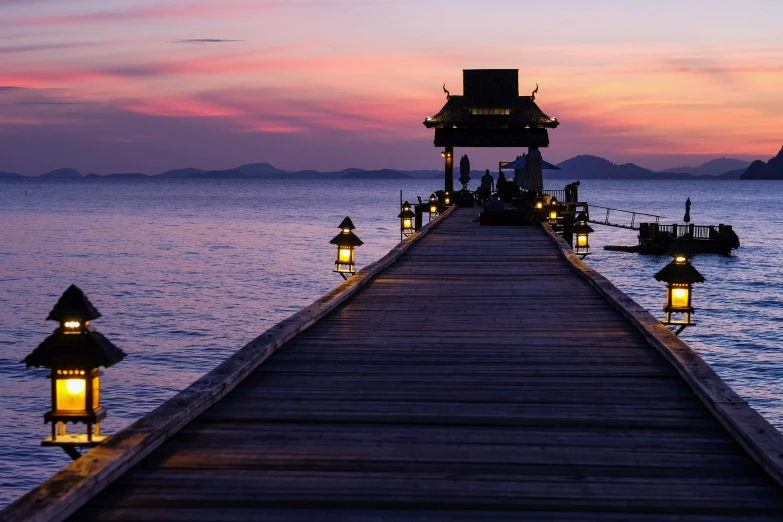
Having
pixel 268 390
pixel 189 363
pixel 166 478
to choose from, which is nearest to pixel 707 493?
pixel 166 478

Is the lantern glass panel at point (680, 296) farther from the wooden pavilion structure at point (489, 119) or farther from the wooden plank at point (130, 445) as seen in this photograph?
the wooden pavilion structure at point (489, 119)

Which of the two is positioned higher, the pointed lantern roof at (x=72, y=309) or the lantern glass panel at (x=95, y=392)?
the pointed lantern roof at (x=72, y=309)

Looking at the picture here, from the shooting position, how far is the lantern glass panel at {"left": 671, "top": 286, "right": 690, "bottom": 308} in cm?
1046

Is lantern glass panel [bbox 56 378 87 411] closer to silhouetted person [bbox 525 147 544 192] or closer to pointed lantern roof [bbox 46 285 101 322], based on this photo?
pointed lantern roof [bbox 46 285 101 322]

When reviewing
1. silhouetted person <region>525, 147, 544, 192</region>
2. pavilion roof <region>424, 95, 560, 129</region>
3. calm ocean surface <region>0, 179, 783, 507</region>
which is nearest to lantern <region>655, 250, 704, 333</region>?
calm ocean surface <region>0, 179, 783, 507</region>

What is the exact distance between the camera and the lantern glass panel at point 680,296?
34.3 feet

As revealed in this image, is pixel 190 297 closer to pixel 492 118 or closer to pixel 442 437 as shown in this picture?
pixel 492 118

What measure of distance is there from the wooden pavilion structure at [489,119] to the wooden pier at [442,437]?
33961 mm

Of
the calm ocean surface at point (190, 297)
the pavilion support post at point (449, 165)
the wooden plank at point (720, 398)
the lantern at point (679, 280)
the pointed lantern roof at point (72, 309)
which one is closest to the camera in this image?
the wooden plank at point (720, 398)

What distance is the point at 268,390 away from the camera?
6719mm

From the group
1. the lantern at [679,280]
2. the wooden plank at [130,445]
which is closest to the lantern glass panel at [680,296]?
the lantern at [679,280]

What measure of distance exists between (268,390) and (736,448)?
327 cm

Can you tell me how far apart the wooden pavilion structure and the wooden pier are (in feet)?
111

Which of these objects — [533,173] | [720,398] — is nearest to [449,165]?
[533,173]
